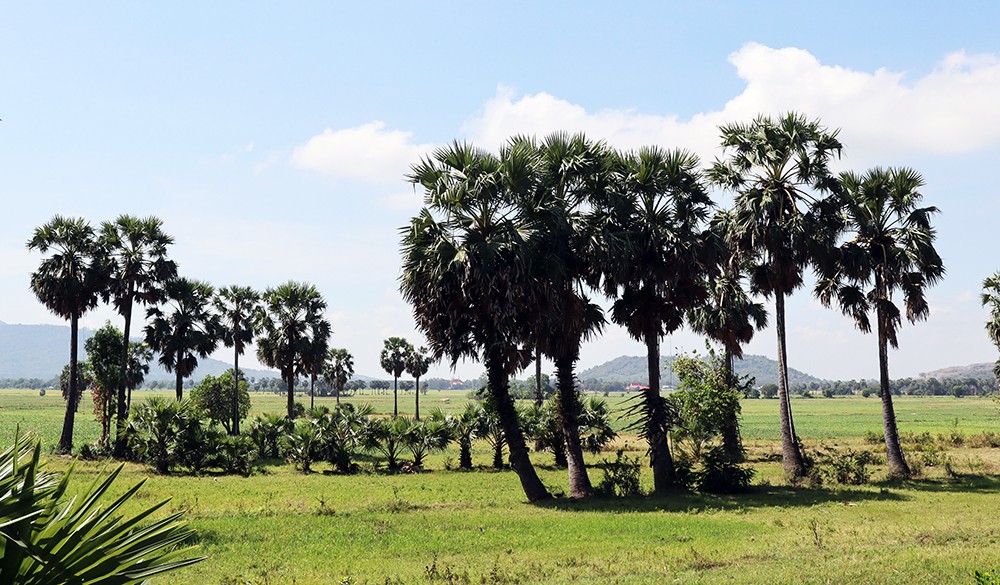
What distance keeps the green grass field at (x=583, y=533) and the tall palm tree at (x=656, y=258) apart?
12.4 ft

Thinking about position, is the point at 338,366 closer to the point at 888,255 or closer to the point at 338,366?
the point at 338,366

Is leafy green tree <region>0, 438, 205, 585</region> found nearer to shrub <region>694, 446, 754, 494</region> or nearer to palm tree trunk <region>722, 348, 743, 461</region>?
shrub <region>694, 446, 754, 494</region>

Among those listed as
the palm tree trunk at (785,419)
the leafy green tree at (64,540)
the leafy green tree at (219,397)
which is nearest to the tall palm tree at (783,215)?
the palm tree trunk at (785,419)

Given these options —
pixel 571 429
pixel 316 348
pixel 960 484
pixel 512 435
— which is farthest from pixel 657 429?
pixel 316 348

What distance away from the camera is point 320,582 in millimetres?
14406

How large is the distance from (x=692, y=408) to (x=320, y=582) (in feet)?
70.3

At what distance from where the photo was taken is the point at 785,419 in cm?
3184

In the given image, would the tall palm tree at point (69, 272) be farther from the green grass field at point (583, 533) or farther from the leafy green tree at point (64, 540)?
the leafy green tree at point (64, 540)

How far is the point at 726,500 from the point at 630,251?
921 cm

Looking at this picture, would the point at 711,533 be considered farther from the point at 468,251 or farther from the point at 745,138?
the point at 745,138

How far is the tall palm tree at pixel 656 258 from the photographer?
2753 cm

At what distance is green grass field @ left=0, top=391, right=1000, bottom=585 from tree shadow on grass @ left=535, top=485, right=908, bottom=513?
0.22 ft

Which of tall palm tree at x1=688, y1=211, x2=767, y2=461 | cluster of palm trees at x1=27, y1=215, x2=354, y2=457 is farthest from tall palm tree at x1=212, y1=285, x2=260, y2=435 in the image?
tall palm tree at x1=688, y1=211, x2=767, y2=461

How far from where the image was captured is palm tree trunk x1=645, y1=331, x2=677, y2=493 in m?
Answer: 28.5
